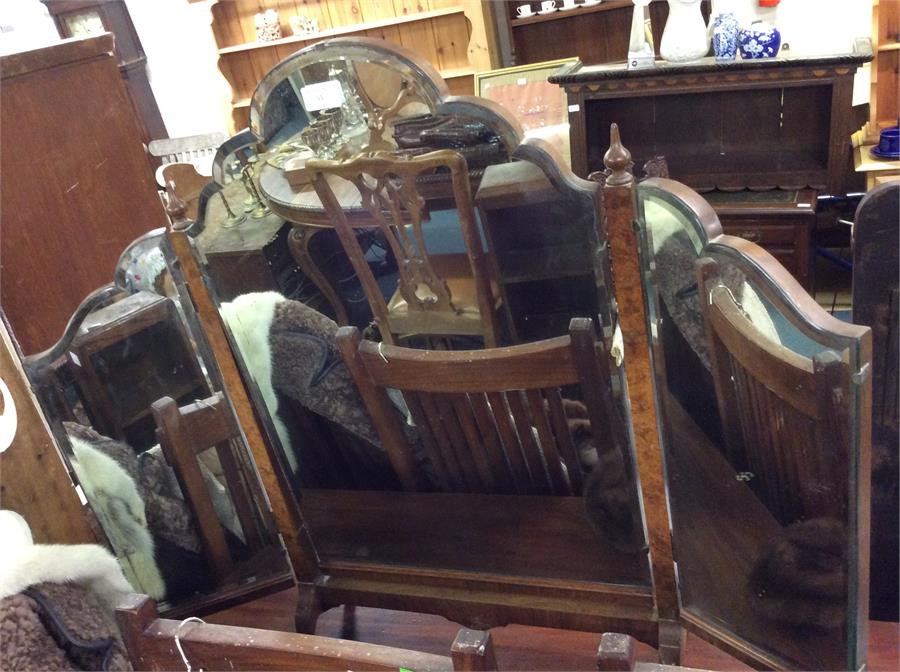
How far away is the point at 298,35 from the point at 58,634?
2482 millimetres

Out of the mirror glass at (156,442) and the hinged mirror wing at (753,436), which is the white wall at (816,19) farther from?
the mirror glass at (156,442)

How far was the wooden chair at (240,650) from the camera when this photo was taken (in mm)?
688

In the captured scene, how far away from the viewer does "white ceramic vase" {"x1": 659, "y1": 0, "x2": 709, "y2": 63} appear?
215 cm

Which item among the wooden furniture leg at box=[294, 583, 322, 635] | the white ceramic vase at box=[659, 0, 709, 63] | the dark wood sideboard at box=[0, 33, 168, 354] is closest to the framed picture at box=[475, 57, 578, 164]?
the white ceramic vase at box=[659, 0, 709, 63]

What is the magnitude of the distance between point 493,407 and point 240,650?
16.6 inches

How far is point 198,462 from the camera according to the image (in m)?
1.15

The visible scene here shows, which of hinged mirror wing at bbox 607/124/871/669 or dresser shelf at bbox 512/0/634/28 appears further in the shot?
dresser shelf at bbox 512/0/634/28

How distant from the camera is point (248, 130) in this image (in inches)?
38.4

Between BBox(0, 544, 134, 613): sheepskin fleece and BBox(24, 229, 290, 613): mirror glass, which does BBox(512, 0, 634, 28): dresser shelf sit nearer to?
BBox(24, 229, 290, 613): mirror glass

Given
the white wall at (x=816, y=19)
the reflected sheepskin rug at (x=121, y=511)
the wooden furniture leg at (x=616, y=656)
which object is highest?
the white wall at (x=816, y=19)

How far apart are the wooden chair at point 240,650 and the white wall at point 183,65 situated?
2654 millimetres

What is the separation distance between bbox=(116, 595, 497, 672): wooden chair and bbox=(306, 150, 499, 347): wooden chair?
1.35 feet

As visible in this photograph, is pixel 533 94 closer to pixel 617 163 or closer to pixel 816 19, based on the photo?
pixel 816 19

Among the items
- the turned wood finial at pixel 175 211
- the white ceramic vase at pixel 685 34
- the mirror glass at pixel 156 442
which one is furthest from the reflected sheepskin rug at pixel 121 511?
the white ceramic vase at pixel 685 34
